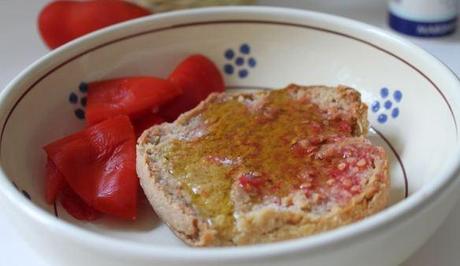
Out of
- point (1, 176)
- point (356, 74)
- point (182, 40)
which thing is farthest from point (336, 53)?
point (1, 176)

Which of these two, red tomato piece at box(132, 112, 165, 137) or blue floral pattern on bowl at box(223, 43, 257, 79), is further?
blue floral pattern on bowl at box(223, 43, 257, 79)

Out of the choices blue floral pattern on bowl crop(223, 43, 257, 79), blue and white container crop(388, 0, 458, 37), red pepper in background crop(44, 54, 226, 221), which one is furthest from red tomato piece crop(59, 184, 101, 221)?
blue and white container crop(388, 0, 458, 37)

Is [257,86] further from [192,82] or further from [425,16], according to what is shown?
[425,16]

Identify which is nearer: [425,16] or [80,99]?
[80,99]

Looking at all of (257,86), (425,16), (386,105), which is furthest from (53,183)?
(425,16)

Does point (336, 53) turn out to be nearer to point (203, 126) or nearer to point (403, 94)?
point (403, 94)

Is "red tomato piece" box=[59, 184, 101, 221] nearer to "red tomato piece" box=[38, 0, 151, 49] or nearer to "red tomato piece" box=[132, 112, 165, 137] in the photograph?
A: "red tomato piece" box=[132, 112, 165, 137]

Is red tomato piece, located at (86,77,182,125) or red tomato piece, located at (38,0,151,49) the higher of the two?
red tomato piece, located at (38,0,151,49)
